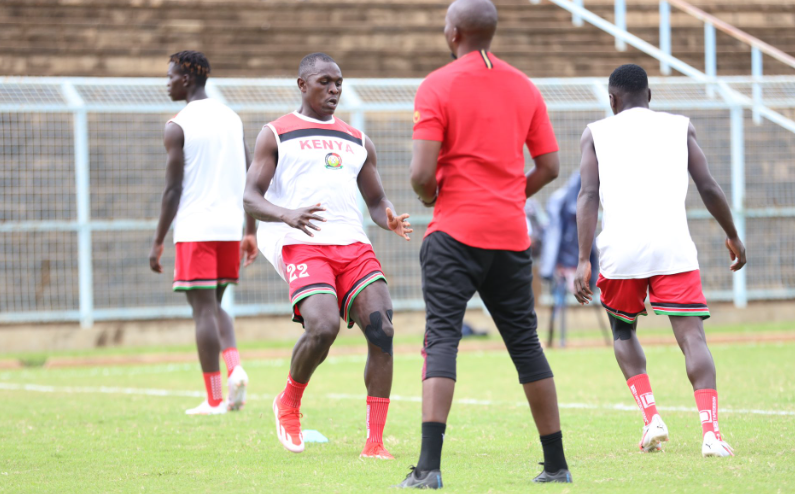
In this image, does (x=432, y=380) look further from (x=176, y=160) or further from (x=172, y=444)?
(x=176, y=160)

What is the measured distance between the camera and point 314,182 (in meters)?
5.64

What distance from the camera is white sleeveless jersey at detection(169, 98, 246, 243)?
7.34m

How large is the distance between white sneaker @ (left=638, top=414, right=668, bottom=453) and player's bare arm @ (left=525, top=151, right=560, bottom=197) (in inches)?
60.5

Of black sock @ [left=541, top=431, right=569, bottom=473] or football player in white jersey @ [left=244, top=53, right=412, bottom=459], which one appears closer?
black sock @ [left=541, top=431, right=569, bottom=473]

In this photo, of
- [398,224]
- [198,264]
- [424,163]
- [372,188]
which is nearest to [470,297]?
[424,163]

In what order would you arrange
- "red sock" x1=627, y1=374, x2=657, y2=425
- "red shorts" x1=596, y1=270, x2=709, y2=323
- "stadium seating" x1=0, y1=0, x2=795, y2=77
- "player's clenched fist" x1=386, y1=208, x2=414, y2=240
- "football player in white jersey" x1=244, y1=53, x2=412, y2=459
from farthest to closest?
1. "stadium seating" x1=0, y1=0, x2=795, y2=77
2. "football player in white jersey" x1=244, y1=53, x2=412, y2=459
3. "red sock" x1=627, y1=374, x2=657, y2=425
4. "red shorts" x1=596, y1=270, x2=709, y2=323
5. "player's clenched fist" x1=386, y1=208, x2=414, y2=240

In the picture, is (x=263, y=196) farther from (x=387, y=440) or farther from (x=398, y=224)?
(x=387, y=440)

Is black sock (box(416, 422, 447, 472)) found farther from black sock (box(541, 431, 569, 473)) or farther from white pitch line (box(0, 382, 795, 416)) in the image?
white pitch line (box(0, 382, 795, 416))

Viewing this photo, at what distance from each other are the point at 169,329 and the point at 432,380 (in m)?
10.3

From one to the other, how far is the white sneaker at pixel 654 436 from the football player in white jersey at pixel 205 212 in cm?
317

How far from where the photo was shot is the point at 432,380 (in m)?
4.16

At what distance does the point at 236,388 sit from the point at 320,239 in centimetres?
219

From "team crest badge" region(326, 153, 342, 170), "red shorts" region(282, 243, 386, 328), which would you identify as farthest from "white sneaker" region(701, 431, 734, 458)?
"team crest badge" region(326, 153, 342, 170)

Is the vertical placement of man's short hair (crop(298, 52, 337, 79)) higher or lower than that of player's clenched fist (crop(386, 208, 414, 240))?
higher
